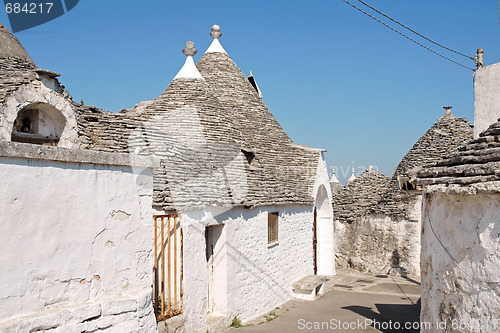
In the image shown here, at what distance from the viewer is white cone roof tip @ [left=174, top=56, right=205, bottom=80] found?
11875 mm

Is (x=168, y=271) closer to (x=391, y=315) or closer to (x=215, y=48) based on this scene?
(x=391, y=315)

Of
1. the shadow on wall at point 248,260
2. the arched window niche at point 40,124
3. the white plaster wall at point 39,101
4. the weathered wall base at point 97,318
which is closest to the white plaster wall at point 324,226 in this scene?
the shadow on wall at point 248,260

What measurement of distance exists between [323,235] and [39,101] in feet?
35.4

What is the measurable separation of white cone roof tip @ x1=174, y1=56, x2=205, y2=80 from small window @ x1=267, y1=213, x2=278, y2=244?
4.11 meters

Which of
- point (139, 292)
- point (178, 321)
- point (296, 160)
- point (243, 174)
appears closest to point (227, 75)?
point (296, 160)

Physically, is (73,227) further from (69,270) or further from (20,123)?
(20,123)

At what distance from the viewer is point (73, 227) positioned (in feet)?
15.3

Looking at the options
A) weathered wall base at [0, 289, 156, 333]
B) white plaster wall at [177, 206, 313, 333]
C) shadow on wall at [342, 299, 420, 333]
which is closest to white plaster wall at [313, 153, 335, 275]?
white plaster wall at [177, 206, 313, 333]

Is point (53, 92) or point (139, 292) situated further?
point (53, 92)

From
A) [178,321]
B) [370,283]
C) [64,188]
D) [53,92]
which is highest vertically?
[53,92]

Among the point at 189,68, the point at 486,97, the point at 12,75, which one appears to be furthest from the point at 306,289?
the point at 12,75

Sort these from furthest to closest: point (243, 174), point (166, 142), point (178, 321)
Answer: point (243, 174) → point (166, 142) → point (178, 321)

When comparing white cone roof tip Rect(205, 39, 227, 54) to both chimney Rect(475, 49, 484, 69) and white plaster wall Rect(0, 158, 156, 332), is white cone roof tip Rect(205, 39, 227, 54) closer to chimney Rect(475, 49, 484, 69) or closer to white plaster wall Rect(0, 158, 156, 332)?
chimney Rect(475, 49, 484, 69)

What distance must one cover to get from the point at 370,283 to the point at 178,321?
907 centimetres
